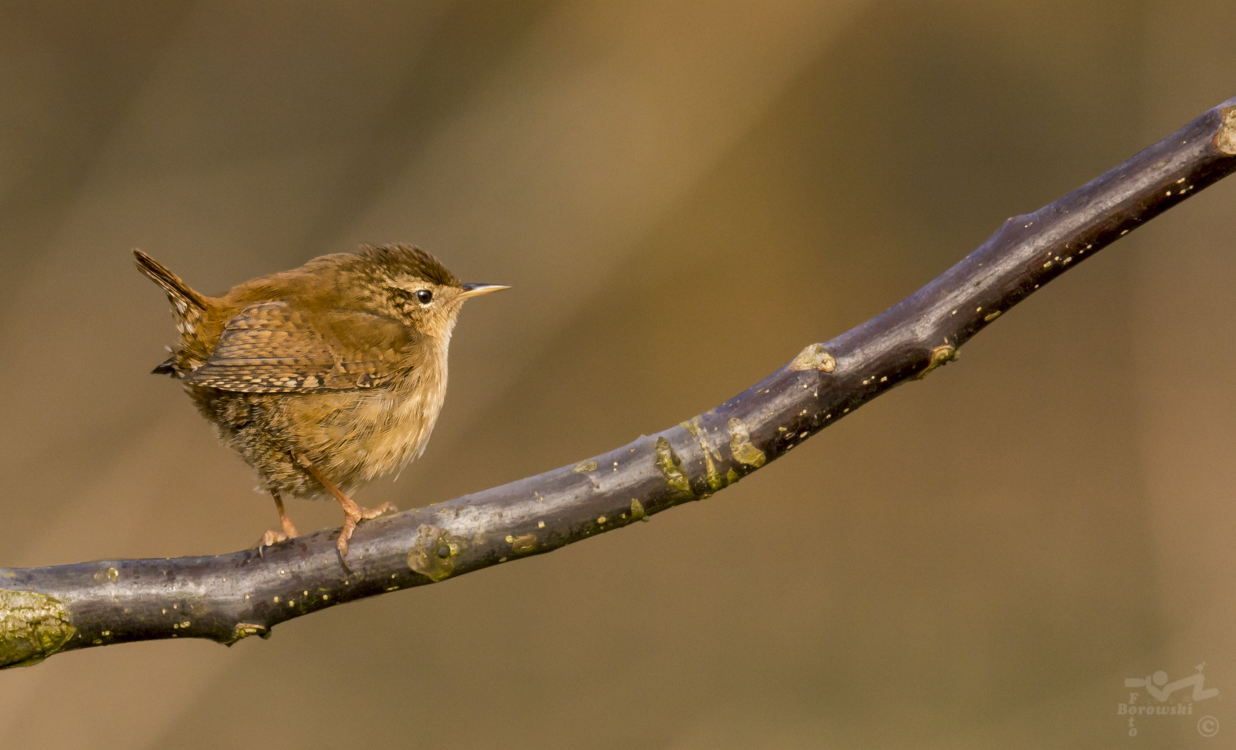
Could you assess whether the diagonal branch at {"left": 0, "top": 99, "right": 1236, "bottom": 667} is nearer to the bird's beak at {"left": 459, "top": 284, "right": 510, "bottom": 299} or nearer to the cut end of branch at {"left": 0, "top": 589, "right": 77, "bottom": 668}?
the cut end of branch at {"left": 0, "top": 589, "right": 77, "bottom": 668}

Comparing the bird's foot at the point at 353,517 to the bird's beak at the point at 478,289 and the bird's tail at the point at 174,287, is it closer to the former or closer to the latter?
the bird's tail at the point at 174,287

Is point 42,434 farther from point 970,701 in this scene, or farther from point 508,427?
point 970,701

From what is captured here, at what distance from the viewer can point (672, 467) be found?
5.30 ft

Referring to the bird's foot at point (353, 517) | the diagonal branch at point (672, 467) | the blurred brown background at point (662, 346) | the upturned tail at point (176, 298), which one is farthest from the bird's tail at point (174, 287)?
the blurred brown background at point (662, 346)

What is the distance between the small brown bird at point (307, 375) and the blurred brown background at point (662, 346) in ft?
5.87

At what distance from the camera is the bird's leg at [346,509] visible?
1.72 metres

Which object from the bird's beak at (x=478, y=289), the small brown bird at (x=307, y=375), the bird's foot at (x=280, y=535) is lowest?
the bird's foot at (x=280, y=535)

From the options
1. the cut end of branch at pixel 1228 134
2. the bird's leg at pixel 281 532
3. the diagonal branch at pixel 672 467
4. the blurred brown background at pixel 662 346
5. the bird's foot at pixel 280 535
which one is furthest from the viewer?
the blurred brown background at pixel 662 346

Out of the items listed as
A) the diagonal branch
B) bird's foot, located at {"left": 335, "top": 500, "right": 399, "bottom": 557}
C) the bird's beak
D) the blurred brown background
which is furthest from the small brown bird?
the blurred brown background

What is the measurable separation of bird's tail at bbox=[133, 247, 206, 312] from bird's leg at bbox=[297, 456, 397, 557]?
18.6 inches

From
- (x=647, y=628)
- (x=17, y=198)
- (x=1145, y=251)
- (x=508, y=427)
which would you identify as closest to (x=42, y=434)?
(x=17, y=198)

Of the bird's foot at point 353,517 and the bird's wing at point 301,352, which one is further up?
the bird's wing at point 301,352

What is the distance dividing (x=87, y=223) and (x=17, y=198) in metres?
0.90

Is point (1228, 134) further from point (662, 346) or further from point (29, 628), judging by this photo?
point (662, 346)
